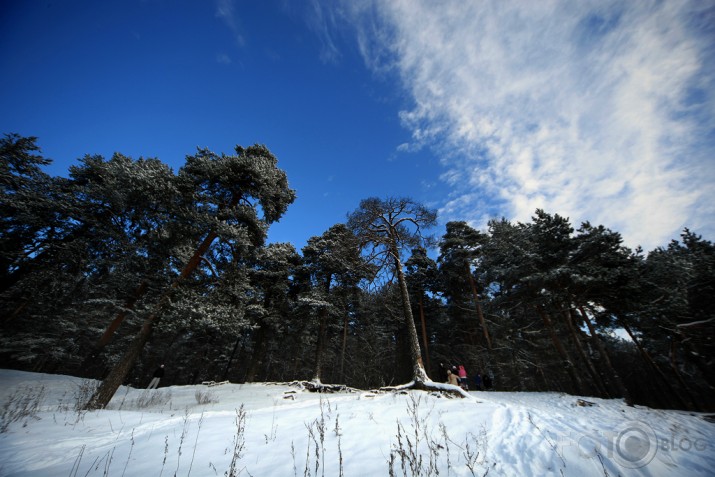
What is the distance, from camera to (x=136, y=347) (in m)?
8.93

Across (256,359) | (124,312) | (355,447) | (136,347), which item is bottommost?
(355,447)

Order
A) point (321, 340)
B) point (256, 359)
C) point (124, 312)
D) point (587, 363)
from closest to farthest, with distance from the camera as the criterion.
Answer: point (587, 363) < point (124, 312) < point (321, 340) < point (256, 359)

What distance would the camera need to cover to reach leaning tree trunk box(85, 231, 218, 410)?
310 inches

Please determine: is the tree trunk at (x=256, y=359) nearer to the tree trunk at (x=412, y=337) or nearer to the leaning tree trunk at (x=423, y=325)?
the tree trunk at (x=412, y=337)

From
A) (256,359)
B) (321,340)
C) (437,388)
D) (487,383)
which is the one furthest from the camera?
(256,359)

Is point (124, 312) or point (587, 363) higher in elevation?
point (124, 312)

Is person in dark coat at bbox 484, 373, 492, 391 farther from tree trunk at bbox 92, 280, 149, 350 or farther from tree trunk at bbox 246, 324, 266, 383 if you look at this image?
tree trunk at bbox 92, 280, 149, 350

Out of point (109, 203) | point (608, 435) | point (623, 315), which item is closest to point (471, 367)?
point (623, 315)

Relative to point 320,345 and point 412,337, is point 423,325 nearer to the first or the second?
point 320,345

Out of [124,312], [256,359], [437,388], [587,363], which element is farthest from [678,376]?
[124,312]

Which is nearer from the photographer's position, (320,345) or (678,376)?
(678,376)

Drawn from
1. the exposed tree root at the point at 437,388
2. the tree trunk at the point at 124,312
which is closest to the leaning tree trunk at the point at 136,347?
the tree trunk at the point at 124,312

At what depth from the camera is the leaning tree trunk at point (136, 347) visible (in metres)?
7.87

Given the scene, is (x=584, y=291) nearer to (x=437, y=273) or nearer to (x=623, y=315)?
(x=623, y=315)
